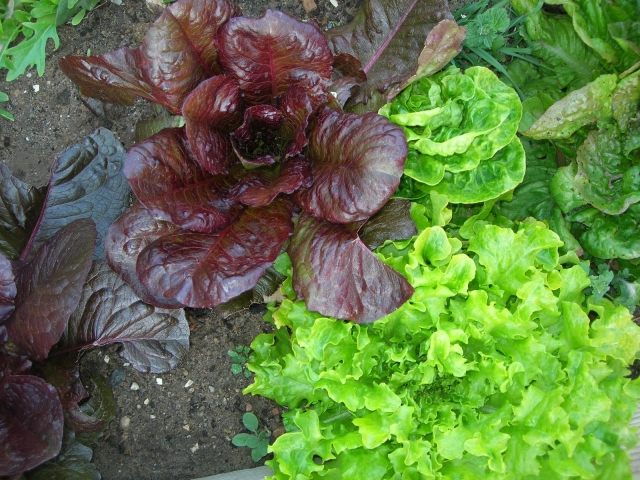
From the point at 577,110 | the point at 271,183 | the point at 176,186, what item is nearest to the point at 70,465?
the point at 176,186

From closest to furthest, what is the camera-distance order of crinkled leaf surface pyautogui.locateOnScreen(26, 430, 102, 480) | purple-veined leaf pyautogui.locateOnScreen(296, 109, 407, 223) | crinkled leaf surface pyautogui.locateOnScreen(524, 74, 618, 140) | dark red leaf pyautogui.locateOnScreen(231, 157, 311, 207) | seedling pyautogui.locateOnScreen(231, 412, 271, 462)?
purple-veined leaf pyautogui.locateOnScreen(296, 109, 407, 223) < dark red leaf pyautogui.locateOnScreen(231, 157, 311, 207) < crinkled leaf surface pyautogui.locateOnScreen(524, 74, 618, 140) < crinkled leaf surface pyautogui.locateOnScreen(26, 430, 102, 480) < seedling pyautogui.locateOnScreen(231, 412, 271, 462)

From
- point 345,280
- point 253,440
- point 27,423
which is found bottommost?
point 253,440

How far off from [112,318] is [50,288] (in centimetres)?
25

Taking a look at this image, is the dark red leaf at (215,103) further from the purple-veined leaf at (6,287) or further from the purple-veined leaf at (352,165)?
the purple-veined leaf at (6,287)

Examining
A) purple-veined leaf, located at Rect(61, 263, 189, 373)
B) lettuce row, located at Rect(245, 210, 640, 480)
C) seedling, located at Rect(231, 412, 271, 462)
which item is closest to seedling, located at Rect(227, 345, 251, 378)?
seedling, located at Rect(231, 412, 271, 462)

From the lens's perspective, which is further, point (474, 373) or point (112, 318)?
point (112, 318)

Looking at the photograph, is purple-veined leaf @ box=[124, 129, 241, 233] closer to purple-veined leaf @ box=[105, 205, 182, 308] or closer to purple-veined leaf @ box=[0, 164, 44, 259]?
purple-veined leaf @ box=[105, 205, 182, 308]

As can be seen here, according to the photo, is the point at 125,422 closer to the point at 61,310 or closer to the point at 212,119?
the point at 61,310

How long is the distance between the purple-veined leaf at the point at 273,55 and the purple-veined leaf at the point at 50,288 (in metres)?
0.59

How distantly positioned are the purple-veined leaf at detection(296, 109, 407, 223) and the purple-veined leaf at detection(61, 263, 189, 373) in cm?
59

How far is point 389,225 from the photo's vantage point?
181cm

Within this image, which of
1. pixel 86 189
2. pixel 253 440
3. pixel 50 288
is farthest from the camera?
pixel 253 440

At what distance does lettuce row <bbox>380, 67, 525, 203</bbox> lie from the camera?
5.82 feet

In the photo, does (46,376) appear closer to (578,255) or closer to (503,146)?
(503,146)
